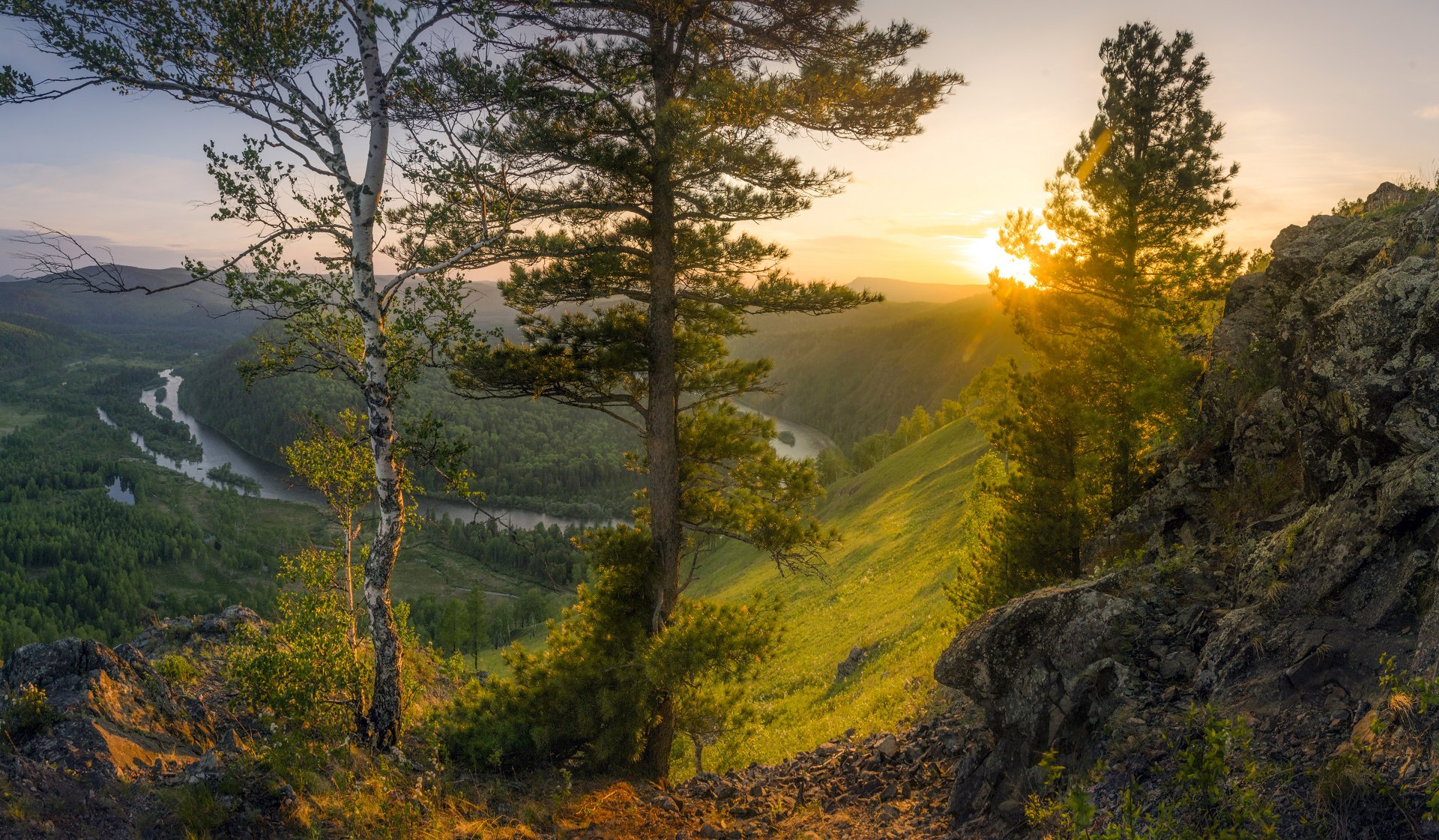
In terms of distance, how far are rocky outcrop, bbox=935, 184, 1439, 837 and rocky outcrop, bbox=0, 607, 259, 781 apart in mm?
10548

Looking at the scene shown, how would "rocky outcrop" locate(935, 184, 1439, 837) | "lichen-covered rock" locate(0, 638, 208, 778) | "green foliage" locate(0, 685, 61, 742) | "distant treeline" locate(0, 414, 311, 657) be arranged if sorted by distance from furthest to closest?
"distant treeline" locate(0, 414, 311, 657) → "green foliage" locate(0, 685, 61, 742) → "lichen-covered rock" locate(0, 638, 208, 778) → "rocky outcrop" locate(935, 184, 1439, 837)

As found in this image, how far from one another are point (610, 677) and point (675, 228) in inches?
361

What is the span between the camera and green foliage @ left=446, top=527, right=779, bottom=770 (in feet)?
37.8

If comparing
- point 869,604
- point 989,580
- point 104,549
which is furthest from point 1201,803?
point 104,549

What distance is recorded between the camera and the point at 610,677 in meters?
12.8

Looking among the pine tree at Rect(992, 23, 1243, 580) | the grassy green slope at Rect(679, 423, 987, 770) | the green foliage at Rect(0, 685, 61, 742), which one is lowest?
the grassy green slope at Rect(679, 423, 987, 770)

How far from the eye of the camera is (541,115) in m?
11.7

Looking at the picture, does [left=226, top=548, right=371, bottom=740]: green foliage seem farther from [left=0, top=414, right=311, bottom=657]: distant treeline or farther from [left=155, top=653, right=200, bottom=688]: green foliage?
[left=0, top=414, right=311, bottom=657]: distant treeline

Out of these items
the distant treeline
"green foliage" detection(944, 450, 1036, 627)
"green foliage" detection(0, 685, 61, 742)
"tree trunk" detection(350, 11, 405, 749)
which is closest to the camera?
"green foliage" detection(0, 685, 61, 742)

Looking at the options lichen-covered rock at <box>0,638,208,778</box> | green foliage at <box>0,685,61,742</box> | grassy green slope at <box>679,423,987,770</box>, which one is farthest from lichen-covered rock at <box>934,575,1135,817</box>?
green foliage at <box>0,685,61,742</box>

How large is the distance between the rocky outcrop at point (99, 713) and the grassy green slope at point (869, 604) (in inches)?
371

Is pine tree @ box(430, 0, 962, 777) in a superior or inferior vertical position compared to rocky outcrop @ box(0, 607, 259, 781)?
superior

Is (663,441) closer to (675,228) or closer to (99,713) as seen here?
(675,228)

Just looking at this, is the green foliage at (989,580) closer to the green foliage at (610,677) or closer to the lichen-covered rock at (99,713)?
the green foliage at (610,677)
